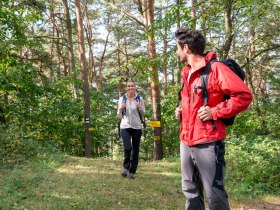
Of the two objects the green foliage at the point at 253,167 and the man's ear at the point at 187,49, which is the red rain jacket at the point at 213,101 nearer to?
the man's ear at the point at 187,49

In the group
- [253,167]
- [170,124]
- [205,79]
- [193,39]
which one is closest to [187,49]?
[193,39]

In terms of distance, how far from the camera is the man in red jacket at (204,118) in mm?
2602

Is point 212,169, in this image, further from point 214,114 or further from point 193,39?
point 193,39

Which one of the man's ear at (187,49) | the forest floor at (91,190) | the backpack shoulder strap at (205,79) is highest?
the man's ear at (187,49)

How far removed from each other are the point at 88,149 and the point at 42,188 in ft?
22.4

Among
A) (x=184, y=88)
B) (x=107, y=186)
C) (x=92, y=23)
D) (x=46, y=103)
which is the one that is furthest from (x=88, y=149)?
(x=92, y=23)

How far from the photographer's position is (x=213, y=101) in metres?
2.74

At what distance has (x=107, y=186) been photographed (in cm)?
577

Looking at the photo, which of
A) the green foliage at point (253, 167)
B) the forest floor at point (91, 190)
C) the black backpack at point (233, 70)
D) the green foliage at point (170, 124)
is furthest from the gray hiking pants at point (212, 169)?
the green foliage at point (170, 124)

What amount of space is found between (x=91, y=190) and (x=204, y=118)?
135 inches

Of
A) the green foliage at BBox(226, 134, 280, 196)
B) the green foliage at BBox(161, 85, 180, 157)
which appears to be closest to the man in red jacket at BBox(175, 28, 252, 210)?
the green foliage at BBox(226, 134, 280, 196)

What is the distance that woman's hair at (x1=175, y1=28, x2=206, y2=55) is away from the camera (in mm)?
2850

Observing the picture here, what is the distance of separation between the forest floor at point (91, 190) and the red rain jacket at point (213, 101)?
2312 mm

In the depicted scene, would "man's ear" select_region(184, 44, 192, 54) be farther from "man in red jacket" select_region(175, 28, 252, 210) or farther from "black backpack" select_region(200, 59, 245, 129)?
"black backpack" select_region(200, 59, 245, 129)
